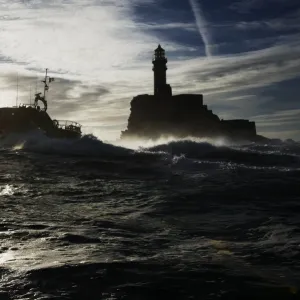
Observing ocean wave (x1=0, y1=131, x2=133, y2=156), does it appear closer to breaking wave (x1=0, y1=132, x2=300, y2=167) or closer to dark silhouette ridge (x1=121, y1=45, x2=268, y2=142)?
breaking wave (x1=0, y1=132, x2=300, y2=167)

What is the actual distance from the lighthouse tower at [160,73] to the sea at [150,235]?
66.9 m

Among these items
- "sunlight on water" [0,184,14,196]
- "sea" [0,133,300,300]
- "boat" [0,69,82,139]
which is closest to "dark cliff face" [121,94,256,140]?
"boat" [0,69,82,139]

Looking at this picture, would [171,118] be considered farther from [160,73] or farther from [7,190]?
[7,190]

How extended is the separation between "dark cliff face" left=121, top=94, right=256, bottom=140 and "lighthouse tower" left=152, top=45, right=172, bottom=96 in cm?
155

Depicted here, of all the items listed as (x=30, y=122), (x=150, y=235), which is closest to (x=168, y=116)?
(x=30, y=122)

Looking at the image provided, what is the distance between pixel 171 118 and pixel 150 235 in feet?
280

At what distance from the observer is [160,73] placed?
8275 centimetres

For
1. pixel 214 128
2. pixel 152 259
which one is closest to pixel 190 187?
pixel 152 259

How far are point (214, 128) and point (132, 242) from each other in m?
95.0

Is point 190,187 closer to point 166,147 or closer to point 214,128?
point 166,147

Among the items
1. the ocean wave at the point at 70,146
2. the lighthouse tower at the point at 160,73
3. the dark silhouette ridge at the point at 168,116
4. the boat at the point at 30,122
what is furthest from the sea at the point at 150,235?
the dark silhouette ridge at the point at 168,116

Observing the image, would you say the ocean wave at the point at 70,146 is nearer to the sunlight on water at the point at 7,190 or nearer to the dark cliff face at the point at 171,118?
the sunlight on water at the point at 7,190

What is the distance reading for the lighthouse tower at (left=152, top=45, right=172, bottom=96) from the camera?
80.2 meters

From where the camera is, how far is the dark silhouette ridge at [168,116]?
290 ft
